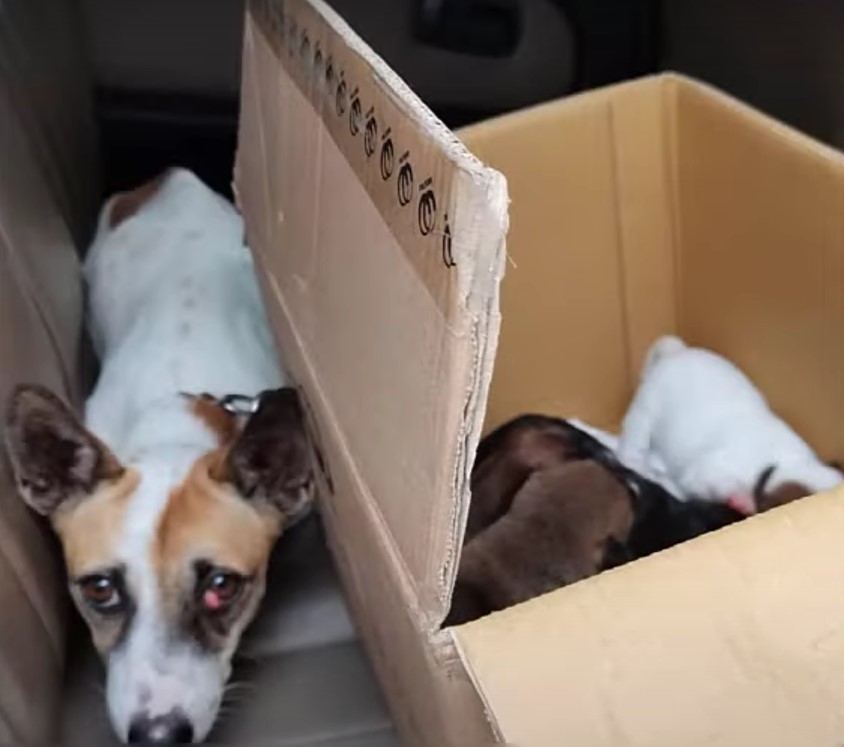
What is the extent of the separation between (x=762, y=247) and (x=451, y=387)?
2.60ft

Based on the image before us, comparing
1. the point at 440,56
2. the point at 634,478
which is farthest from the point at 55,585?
the point at 440,56

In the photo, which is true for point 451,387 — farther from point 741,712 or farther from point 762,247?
point 762,247

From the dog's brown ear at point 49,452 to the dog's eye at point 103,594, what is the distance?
94 millimetres

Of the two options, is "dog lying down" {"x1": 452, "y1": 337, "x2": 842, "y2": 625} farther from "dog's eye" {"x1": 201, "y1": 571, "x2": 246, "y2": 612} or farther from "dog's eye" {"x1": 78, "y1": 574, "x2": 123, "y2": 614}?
"dog's eye" {"x1": 78, "y1": 574, "x2": 123, "y2": 614}

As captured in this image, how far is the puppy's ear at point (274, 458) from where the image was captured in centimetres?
145

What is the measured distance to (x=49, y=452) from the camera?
1.43 m

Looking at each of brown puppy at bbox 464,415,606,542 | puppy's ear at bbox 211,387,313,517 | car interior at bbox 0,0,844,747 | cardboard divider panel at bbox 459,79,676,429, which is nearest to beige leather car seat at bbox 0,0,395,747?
car interior at bbox 0,0,844,747

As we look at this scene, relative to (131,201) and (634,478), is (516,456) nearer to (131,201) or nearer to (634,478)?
(634,478)

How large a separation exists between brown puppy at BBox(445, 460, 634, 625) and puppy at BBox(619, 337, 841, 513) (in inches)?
5.6

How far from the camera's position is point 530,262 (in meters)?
1.75

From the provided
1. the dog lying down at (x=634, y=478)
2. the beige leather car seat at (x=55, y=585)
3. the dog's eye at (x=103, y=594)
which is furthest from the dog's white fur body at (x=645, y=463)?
the dog's eye at (x=103, y=594)

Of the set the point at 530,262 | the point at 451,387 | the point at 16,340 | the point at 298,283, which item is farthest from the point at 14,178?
the point at 451,387

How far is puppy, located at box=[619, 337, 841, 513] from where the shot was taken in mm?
1649

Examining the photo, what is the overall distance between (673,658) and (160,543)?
0.59 metres
